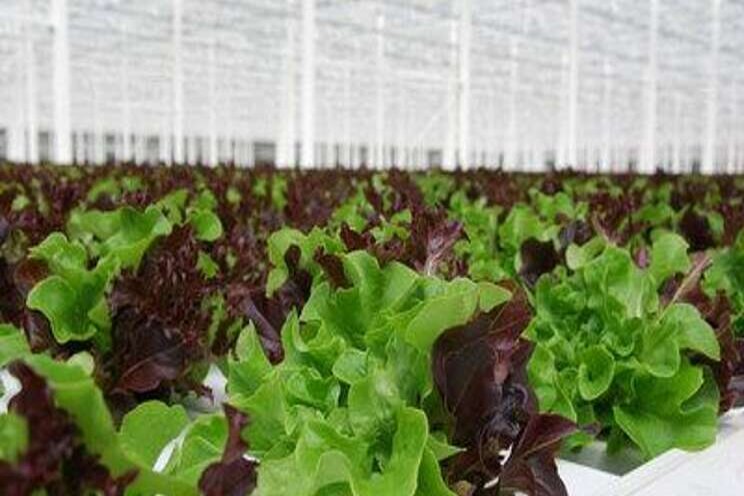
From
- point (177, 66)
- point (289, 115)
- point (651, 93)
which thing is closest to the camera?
point (289, 115)

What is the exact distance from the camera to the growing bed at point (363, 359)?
89 cm

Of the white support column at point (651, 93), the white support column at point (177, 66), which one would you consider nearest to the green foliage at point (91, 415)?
the white support column at point (177, 66)

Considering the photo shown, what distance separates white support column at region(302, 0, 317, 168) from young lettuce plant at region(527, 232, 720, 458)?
10.4 meters

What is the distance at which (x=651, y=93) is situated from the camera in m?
20.0

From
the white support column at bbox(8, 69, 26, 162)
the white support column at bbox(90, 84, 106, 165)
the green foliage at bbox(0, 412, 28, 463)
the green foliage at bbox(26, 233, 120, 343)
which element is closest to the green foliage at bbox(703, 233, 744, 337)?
the green foliage at bbox(26, 233, 120, 343)

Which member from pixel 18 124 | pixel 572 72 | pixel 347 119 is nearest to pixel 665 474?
pixel 572 72

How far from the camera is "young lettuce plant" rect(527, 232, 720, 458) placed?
1705 mm

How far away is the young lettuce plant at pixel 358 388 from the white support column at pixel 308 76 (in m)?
10.8

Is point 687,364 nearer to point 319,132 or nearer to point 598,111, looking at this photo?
point 319,132

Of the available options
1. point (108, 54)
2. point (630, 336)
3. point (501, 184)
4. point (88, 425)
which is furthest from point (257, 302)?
point (108, 54)

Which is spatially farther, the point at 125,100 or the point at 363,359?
the point at 125,100

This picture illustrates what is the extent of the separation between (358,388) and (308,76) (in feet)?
37.9

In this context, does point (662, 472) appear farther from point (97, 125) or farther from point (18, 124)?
point (97, 125)

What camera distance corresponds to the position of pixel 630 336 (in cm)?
178
